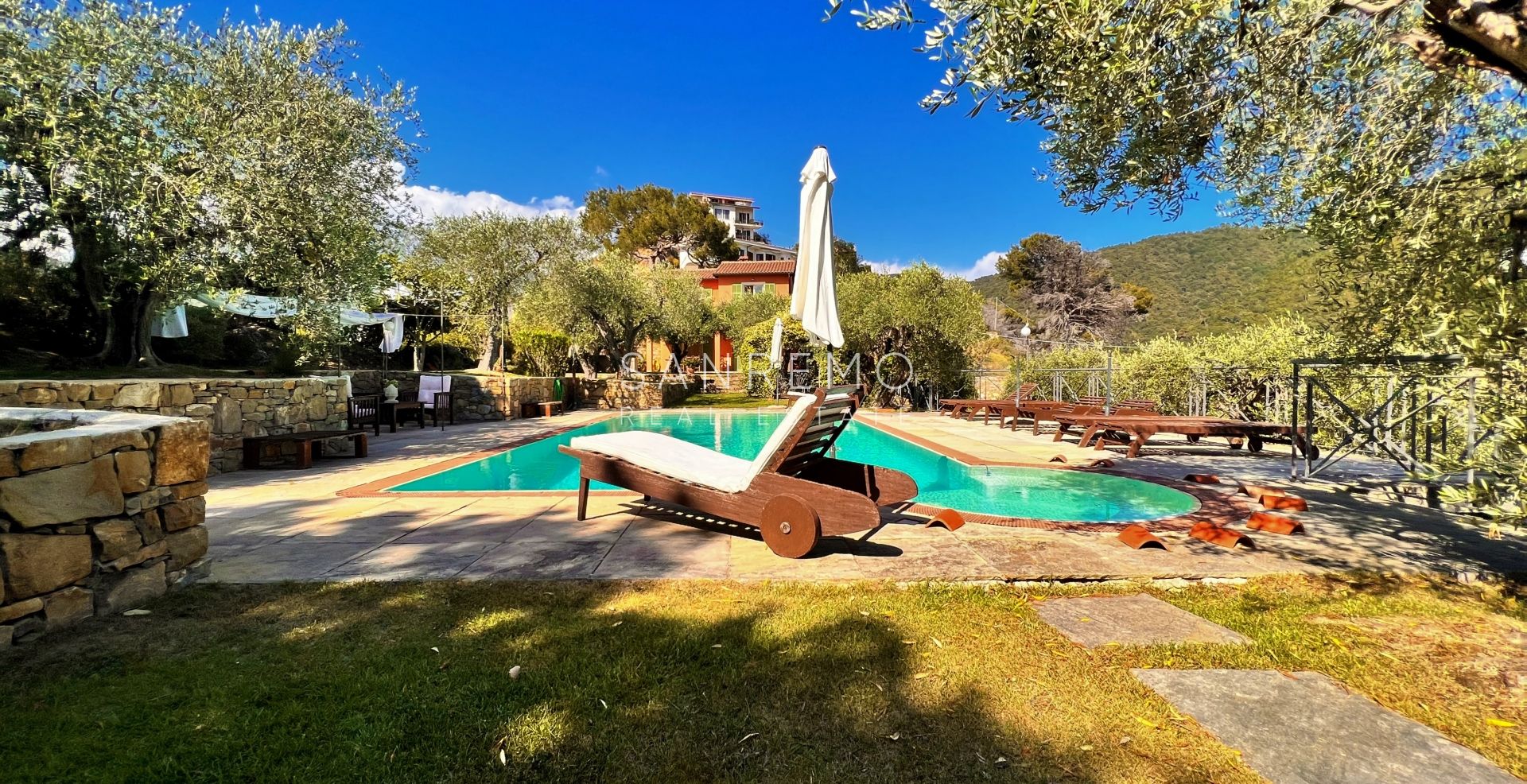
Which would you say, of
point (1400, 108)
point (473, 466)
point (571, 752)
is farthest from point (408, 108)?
point (1400, 108)

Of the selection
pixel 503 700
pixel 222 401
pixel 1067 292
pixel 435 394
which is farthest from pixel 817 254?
pixel 1067 292

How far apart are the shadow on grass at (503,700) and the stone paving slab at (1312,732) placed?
0.40 m

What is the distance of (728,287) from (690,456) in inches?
1483

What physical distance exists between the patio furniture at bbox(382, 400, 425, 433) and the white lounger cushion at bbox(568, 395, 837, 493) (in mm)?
10620

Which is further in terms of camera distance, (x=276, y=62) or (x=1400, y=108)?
(x=276, y=62)

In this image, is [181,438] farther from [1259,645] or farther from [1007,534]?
[1259,645]

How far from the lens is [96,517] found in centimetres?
305

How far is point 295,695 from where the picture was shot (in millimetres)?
2289

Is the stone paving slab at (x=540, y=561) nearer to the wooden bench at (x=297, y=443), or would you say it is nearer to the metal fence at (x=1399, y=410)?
the metal fence at (x=1399, y=410)

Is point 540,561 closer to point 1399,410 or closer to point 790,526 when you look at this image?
point 790,526

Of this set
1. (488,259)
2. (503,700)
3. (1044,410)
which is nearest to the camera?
(503,700)

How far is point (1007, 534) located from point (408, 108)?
11815mm

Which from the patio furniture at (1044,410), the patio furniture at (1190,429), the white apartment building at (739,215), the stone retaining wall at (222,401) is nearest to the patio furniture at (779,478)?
the stone retaining wall at (222,401)

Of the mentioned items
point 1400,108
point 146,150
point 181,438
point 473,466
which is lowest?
point 473,466
